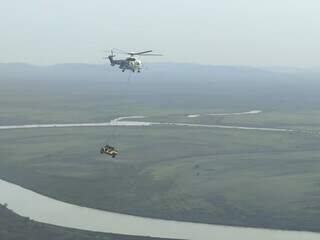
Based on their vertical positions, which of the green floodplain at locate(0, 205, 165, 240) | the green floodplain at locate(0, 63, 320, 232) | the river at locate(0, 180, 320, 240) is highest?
the green floodplain at locate(0, 63, 320, 232)

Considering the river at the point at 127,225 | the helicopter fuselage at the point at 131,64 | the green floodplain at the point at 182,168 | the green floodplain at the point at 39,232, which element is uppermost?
the helicopter fuselage at the point at 131,64

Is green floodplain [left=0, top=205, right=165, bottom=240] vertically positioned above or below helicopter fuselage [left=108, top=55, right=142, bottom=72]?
below

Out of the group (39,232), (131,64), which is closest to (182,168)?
(131,64)

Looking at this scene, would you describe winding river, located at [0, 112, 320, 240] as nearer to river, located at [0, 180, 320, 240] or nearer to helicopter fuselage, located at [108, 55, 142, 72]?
river, located at [0, 180, 320, 240]

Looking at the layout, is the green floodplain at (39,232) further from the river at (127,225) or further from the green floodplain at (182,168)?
the green floodplain at (182,168)

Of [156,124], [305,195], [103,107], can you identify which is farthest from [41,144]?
[103,107]

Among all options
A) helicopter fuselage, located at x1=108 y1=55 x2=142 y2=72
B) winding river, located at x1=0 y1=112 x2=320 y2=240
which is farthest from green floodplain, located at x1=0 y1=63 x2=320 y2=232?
helicopter fuselage, located at x1=108 y1=55 x2=142 y2=72

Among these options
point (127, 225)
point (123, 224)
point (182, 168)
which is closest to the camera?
point (127, 225)

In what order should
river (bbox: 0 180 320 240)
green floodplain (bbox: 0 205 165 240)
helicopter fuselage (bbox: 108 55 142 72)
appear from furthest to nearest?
helicopter fuselage (bbox: 108 55 142 72), river (bbox: 0 180 320 240), green floodplain (bbox: 0 205 165 240)

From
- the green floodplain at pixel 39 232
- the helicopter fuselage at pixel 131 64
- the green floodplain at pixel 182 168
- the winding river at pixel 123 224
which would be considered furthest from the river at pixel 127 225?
the helicopter fuselage at pixel 131 64

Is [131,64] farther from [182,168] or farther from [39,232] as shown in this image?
[182,168]

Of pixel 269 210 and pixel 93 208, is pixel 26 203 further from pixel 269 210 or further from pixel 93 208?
pixel 269 210
